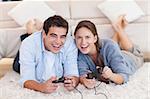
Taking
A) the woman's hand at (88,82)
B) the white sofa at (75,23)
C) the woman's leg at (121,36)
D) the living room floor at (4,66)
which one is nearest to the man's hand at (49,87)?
the woman's hand at (88,82)

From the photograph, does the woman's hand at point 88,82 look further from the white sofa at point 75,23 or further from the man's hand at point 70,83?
the white sofa at point 75,23

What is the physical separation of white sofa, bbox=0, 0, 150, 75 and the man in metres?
0.83

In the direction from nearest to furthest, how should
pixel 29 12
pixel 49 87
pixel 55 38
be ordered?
pixel 49 87 < pixel 55 38 < pixel 29 12

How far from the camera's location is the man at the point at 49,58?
1867 millimetres

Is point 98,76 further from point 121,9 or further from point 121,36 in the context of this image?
point 121,9

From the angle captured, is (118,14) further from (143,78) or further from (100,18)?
(143,78)

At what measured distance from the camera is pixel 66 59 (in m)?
2.04

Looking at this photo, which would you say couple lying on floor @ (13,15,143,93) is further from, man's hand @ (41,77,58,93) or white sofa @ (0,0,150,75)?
white sofa @ (0,0,150,75)

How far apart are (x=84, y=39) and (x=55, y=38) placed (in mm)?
223

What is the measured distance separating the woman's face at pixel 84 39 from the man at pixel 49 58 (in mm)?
52

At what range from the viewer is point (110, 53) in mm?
2068

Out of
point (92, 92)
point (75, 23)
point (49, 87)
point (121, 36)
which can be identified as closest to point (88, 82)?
point (92, 92)

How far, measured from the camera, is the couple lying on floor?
1879mm

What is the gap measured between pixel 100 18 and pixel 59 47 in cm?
106
